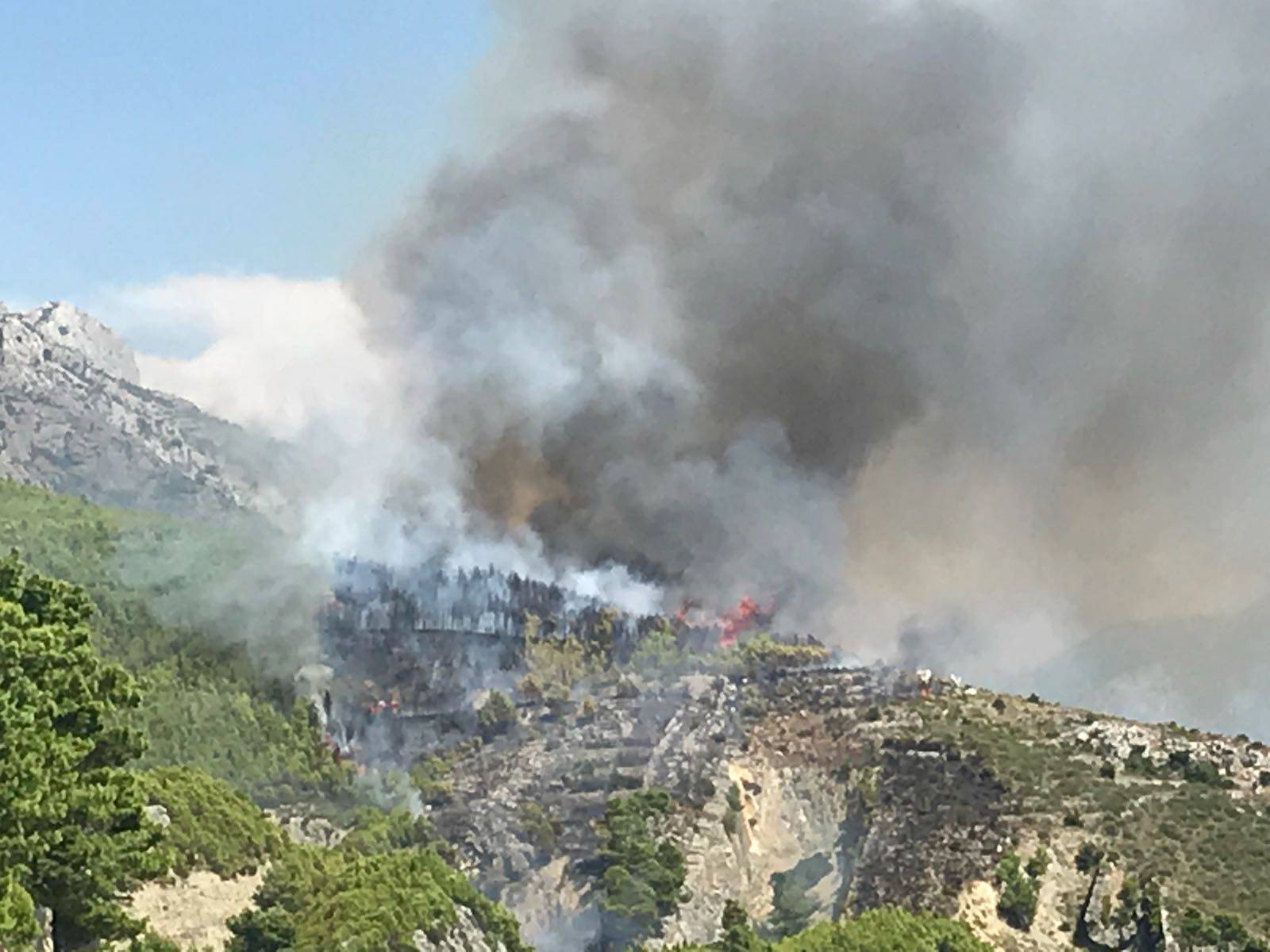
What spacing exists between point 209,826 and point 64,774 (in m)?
43.9

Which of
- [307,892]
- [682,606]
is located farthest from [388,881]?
[682,606]

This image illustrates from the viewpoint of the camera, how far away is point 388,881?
2721 inches

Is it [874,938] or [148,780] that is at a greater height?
[874,938]

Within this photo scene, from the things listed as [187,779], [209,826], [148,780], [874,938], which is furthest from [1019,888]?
[148,780]

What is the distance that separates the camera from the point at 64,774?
36656 mm

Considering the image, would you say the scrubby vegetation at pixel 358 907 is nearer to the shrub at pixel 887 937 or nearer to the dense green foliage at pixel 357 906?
the dense green foliage at pixel 357 906

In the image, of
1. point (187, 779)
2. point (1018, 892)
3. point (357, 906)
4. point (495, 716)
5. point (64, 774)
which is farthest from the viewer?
point (495, 716)

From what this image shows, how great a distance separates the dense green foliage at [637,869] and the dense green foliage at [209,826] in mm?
24189

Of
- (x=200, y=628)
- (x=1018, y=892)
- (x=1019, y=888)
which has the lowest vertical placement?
(x=1018, y=892)

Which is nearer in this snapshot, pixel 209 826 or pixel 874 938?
pixel 874 938

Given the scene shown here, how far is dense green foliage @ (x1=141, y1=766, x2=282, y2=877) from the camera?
74.3 m

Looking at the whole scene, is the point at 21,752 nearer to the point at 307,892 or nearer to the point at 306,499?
the point at 307,892

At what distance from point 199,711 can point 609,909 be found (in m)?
35.7

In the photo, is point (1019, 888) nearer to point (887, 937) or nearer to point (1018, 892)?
point (1018, 892)
